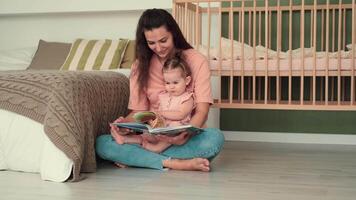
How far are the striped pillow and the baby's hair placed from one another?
4.19 ft

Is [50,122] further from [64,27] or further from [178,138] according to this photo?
[64,27]

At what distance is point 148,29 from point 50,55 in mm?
1745

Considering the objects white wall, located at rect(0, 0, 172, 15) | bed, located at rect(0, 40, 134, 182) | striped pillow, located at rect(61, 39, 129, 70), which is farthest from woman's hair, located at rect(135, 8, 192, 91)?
white wall, located at rect(0, 0, 172, 15)

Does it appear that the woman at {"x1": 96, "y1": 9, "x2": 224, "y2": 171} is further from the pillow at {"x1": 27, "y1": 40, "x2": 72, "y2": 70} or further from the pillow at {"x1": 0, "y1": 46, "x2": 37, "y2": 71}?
the pillow at {"x1": 0, "y1": 46, "x2": 37, "y2": 71}

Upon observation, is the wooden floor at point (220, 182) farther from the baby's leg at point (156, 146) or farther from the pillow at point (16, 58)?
the pillow at point (16, 58)

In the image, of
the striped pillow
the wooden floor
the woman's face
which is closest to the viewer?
the wooden floor

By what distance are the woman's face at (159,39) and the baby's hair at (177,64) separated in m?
0.05

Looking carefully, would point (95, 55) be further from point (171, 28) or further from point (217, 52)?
point (171, 28)

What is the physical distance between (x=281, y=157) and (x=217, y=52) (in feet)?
2.24

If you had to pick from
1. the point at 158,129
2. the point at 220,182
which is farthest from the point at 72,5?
the point at 220,182

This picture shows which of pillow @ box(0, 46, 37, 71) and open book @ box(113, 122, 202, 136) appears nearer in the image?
open book @ box(113, 122, 202, 136)

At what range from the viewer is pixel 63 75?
2.23m

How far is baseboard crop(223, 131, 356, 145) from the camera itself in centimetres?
341

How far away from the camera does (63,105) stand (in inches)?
83.9
